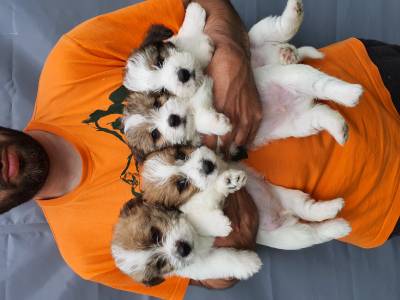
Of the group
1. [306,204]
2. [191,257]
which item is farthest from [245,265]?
[306,204]

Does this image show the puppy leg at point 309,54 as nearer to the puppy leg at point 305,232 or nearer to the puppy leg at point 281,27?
the puppy leg at point 281,27

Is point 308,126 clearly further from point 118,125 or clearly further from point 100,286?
point 100,286

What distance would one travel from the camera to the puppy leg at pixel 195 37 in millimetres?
1462

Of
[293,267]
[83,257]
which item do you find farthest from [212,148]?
[293,267]

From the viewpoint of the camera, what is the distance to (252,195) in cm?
143

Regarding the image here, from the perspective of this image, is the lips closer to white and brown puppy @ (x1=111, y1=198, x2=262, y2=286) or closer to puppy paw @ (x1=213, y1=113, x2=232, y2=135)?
white and brown puppy @ (x1=111, y1=198, x2=262, y2=286)

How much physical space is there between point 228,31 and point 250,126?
368 mm

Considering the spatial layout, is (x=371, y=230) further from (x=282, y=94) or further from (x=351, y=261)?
(x=351, y=261)

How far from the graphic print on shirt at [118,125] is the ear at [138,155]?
0.10ft

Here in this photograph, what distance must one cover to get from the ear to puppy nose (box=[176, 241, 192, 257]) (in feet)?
1.06

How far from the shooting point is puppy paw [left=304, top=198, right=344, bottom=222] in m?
1.34

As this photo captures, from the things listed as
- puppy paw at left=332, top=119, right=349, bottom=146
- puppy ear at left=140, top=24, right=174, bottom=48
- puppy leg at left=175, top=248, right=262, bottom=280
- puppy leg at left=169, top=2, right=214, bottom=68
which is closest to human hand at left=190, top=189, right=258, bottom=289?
puppy leg at left=175, top=248, right=262, bottom=280

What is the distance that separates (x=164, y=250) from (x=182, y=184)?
0.70 feet

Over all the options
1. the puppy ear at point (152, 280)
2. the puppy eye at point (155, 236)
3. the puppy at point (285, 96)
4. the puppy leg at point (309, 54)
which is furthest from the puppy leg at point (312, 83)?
the puppy ear at point (152, 280)
